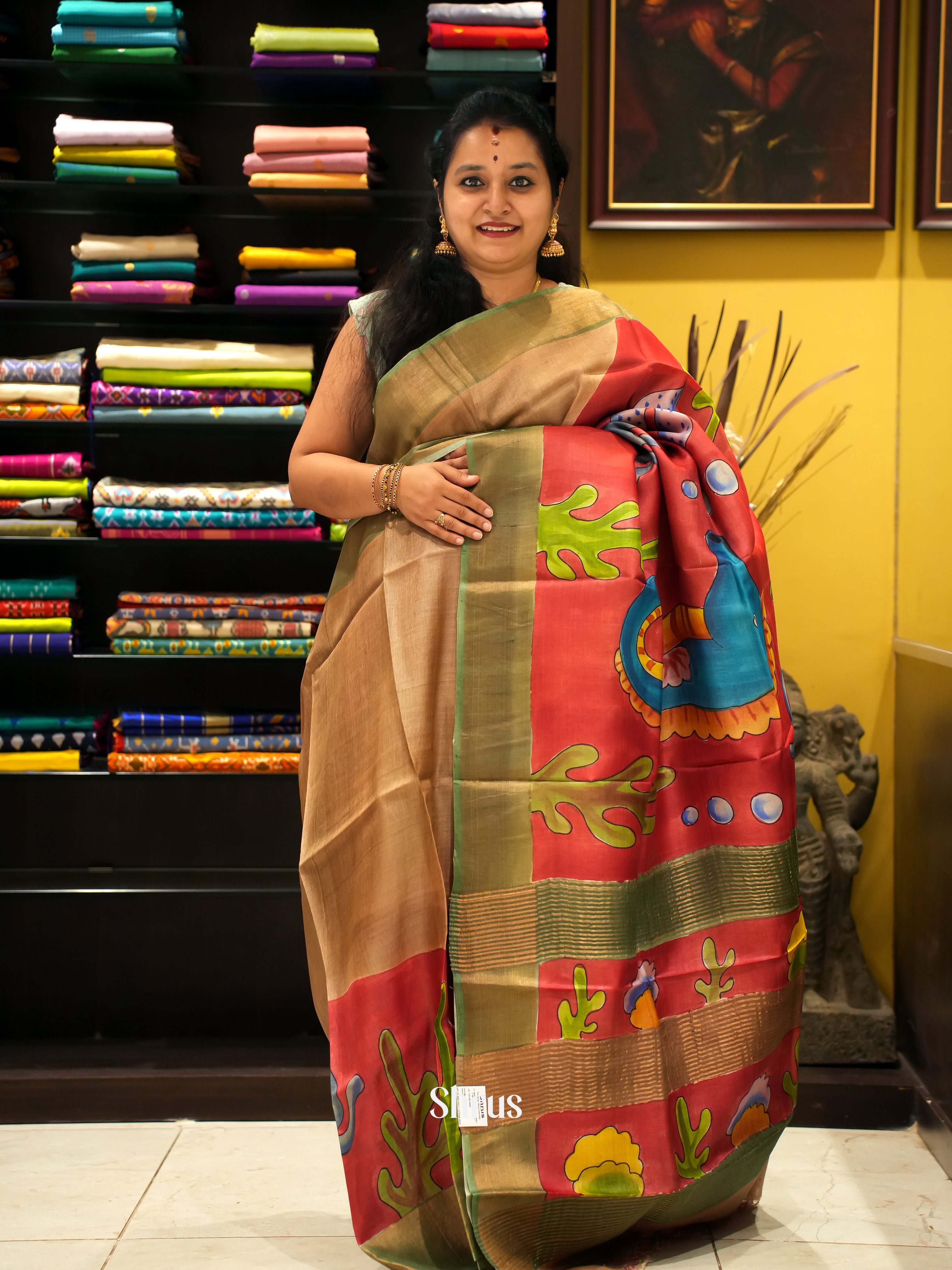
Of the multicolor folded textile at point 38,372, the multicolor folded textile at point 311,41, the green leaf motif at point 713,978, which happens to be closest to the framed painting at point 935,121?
the multicolor folded textile at point 311,41

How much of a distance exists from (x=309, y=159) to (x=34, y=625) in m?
1.17

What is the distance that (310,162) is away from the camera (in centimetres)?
251

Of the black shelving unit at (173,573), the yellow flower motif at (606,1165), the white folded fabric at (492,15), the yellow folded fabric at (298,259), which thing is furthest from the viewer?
the black shelving unit at (173,573)

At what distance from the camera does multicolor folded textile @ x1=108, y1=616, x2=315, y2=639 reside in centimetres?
258

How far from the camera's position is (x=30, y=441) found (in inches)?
109

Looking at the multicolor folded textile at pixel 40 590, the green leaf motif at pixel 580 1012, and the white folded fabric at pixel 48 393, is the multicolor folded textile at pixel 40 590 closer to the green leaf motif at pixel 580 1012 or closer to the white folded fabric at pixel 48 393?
the white folded fabric at pixel 48 393

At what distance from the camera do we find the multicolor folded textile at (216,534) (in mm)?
2564

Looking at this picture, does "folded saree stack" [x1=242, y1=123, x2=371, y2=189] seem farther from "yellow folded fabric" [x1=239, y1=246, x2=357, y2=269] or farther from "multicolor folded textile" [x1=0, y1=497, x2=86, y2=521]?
"multicolor folded textile" [x1=0, y1=497, x2=86, y2=521]

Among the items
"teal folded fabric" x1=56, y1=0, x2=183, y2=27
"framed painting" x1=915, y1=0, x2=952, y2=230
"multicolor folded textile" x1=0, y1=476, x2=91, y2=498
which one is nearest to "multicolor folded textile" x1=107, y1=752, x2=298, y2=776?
"multicolor folded textile" x1=0, y1=476, x2=91, y2=498

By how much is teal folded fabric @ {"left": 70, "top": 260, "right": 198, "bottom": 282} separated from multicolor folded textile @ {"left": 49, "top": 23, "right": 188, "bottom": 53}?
0.44m

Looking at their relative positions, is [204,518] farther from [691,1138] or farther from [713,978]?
[691,1138]

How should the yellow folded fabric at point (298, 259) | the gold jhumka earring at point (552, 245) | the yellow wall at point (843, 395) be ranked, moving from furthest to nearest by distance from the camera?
the yellow wall at point (843, 395) < the yellow folded fabric at point (298, 259) < the gold jhumka earring at point (552, 245)

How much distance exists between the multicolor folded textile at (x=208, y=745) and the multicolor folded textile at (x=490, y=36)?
1.51 meters

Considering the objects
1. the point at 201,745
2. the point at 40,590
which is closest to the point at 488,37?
the point at 40,590
